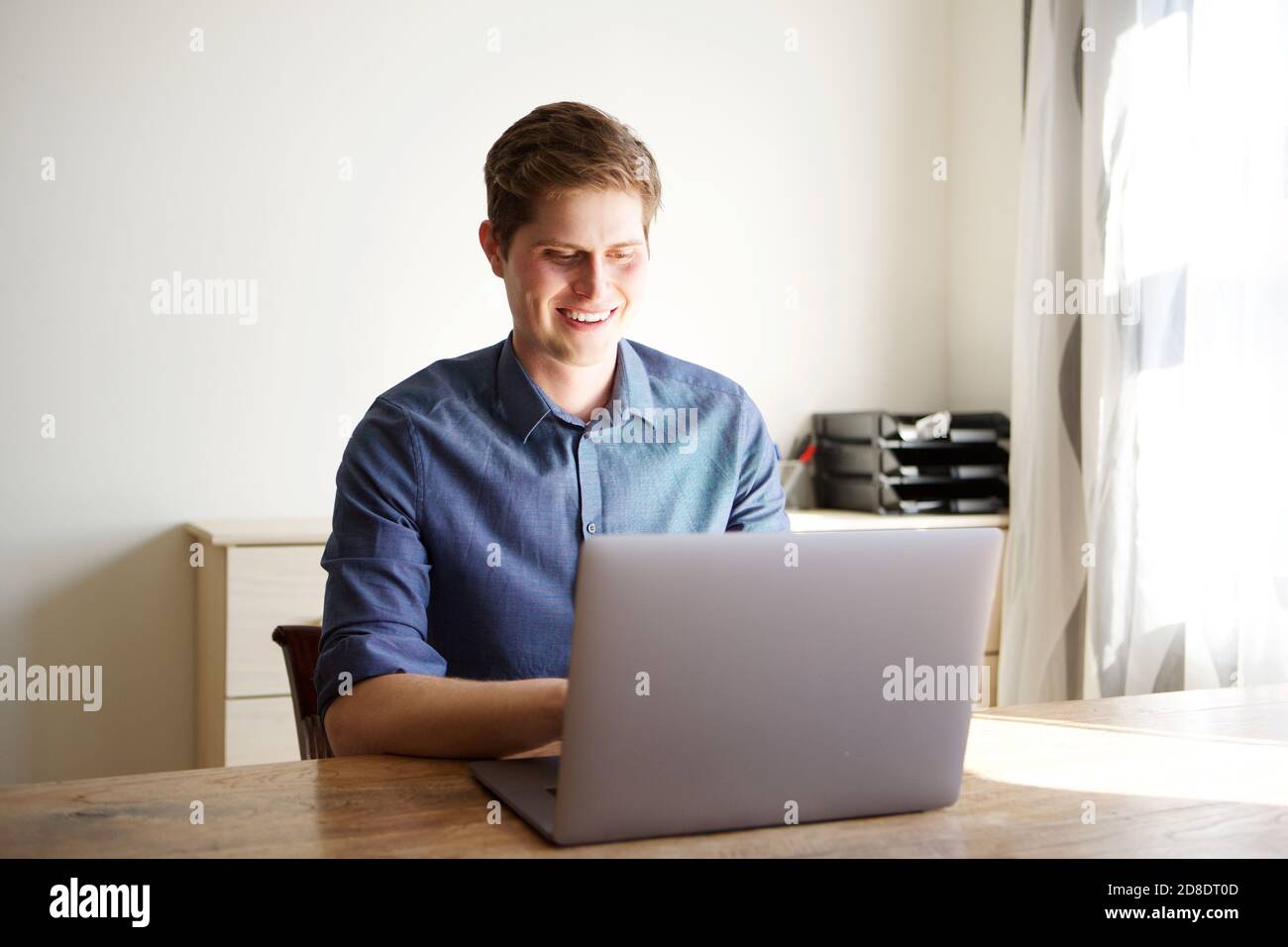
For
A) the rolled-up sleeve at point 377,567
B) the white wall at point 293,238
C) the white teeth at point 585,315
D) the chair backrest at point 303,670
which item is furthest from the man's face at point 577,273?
the white wall at point 293,238

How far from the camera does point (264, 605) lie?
2.70 metres

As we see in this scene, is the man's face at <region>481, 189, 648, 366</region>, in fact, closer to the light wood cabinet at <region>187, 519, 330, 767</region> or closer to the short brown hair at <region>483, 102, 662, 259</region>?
the short brown hair at <region>483, 102, 662, 259</region>

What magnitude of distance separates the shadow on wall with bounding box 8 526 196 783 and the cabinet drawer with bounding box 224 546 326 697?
389mm

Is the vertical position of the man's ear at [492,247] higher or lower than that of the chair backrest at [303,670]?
higher

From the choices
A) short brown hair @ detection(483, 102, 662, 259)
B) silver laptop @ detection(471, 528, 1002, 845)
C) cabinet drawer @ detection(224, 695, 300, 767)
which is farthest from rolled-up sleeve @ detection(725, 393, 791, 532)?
cabinet drawer @ detection(224, 695, 300, 767)

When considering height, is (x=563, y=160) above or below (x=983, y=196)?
below

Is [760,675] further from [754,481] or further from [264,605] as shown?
[264,605]

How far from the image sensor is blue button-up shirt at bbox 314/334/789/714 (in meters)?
1.52

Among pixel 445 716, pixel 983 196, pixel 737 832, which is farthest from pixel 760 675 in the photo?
pixel 983 196

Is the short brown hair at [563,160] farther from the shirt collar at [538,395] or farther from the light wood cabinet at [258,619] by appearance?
the light wood cabinet at [258,619]

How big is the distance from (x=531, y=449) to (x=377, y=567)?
1.00 feet

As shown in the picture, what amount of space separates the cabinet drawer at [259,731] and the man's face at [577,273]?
136cm

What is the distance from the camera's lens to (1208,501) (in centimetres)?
261

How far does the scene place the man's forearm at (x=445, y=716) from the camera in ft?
4.14
